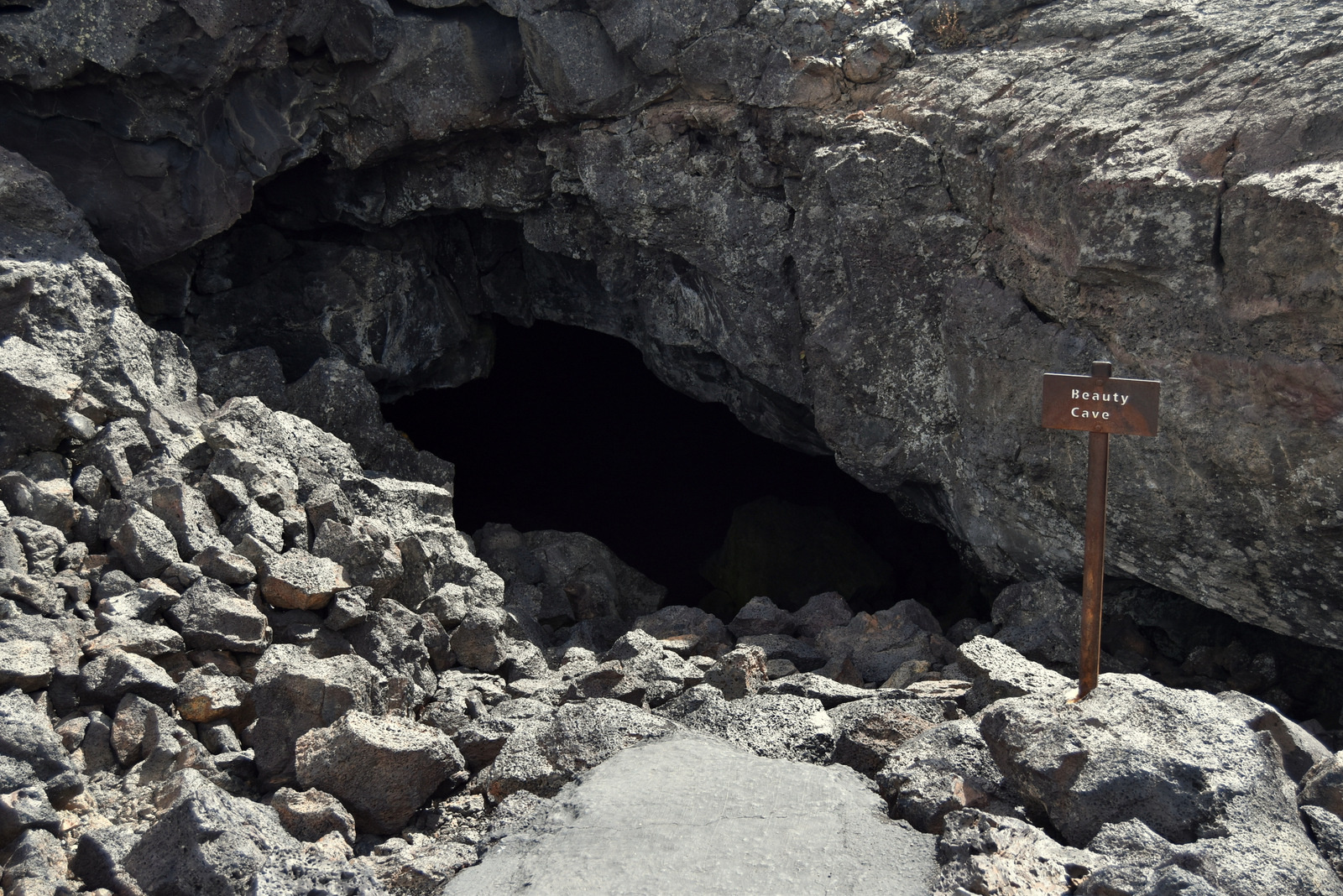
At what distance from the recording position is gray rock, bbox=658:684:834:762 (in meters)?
3.82

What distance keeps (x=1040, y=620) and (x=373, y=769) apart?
11.9 feet

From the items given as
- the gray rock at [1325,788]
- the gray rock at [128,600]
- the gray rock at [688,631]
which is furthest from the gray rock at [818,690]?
the gray rock at [128,600]

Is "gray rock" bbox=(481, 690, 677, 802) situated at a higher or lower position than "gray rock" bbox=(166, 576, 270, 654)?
lower

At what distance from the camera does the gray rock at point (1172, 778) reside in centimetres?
261

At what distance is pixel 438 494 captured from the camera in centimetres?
608

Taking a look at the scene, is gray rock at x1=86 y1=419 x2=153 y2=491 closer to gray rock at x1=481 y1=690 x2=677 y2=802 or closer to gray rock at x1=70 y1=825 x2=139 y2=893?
gray rock at x1=70 y1=825 x2=139 y2=893

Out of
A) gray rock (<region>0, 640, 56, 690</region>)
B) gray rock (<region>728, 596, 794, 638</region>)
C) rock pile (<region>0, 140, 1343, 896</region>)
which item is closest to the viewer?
rock pile (<region>0, 140, 1343, 896</region>)

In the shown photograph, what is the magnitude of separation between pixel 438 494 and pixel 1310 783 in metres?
4.59

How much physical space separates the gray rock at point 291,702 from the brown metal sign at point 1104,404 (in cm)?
290

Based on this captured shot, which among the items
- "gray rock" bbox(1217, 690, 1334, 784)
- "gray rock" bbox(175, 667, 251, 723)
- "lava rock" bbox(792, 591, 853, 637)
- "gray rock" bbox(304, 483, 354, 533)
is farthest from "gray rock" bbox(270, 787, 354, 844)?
"lava rock" bbox(792, 591, 853, 637)

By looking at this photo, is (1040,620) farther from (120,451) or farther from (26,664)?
(120,451)

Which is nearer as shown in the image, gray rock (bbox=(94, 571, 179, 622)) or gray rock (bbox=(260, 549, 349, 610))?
gray rock (bbox=(94, 571, 179, 622))

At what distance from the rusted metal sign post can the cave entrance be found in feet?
15.7

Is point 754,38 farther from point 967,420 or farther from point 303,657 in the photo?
point 303,657
